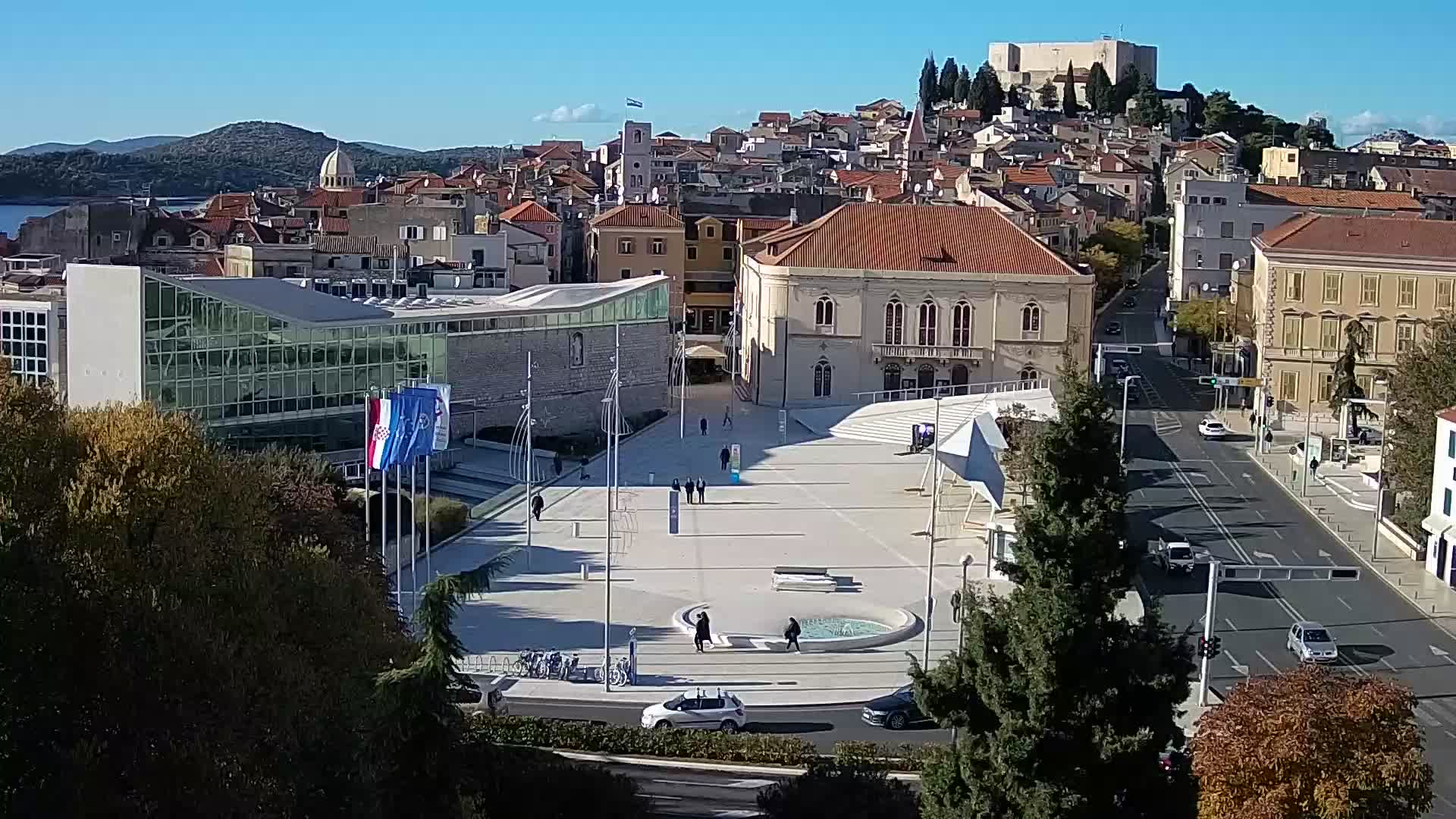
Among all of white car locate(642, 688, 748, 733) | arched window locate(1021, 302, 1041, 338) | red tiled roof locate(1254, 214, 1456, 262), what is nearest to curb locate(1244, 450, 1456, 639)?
arched window locate(1021, 302, 1041, 338)

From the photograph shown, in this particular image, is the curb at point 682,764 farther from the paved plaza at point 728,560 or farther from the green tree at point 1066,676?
the green tree at point 1066,676

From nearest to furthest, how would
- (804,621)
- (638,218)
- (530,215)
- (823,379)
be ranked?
(804,621) < (823,379) < (638,218) < (530,215)

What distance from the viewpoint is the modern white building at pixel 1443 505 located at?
35.2 meters

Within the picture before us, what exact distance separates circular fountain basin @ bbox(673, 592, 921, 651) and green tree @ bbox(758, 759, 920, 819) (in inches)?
400

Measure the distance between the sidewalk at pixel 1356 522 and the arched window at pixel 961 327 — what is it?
31.0 ft

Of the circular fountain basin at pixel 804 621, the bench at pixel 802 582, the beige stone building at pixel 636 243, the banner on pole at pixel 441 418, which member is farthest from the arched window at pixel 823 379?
the banner on pole at pixel 441 418

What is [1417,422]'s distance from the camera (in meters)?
38.7

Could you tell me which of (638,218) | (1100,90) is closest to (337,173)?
(638,218)

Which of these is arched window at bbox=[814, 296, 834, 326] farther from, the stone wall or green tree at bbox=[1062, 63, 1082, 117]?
green tree at bbox=[1062, 63, 1082, 117]

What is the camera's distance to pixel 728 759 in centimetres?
2338

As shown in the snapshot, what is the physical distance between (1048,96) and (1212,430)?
→ 108440mm

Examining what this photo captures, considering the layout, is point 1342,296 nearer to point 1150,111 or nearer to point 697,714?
point 697,714

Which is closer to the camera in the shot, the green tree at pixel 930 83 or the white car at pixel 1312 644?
the white car at pixel 1312 644

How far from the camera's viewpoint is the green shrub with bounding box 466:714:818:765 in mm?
23250
